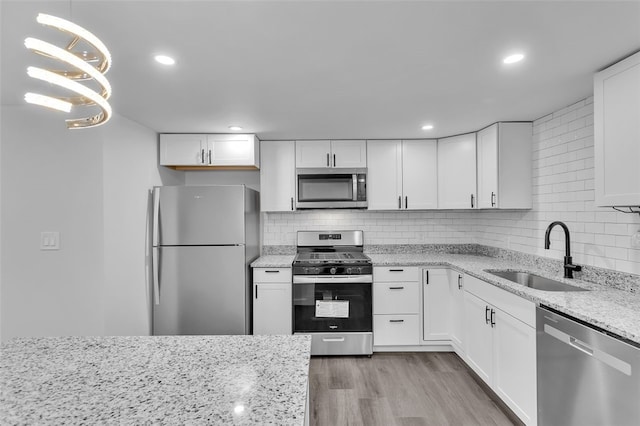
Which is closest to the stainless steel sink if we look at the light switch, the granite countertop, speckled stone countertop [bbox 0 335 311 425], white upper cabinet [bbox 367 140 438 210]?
the granite countertop

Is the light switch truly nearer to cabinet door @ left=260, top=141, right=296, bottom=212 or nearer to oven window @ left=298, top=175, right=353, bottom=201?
cabinet door @ left=260, top=141, right=296, bottom=212

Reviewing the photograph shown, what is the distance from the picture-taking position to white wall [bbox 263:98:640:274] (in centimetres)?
215

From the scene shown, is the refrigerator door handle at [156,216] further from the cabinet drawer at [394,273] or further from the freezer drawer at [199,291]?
the cabinet drawer at [394,273]

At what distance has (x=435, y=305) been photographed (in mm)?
3223

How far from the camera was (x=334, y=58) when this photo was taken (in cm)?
169

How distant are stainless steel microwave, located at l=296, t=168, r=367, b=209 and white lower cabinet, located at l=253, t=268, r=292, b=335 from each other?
0.82m

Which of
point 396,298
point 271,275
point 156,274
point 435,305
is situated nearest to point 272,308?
point 271,275

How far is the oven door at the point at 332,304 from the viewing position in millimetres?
3166

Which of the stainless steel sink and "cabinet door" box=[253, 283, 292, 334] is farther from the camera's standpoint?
"cabinet door" box=[253, 283, 292, 334]

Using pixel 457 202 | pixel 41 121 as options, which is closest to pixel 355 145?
pixel 457 202

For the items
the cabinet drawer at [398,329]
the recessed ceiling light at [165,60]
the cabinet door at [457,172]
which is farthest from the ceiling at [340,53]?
the cabinet drawer at [398,329]

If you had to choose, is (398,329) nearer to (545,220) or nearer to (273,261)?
(273,261)

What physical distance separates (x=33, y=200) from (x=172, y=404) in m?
2.48

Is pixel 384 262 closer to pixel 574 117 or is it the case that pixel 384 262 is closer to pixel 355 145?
pixel 355 145
